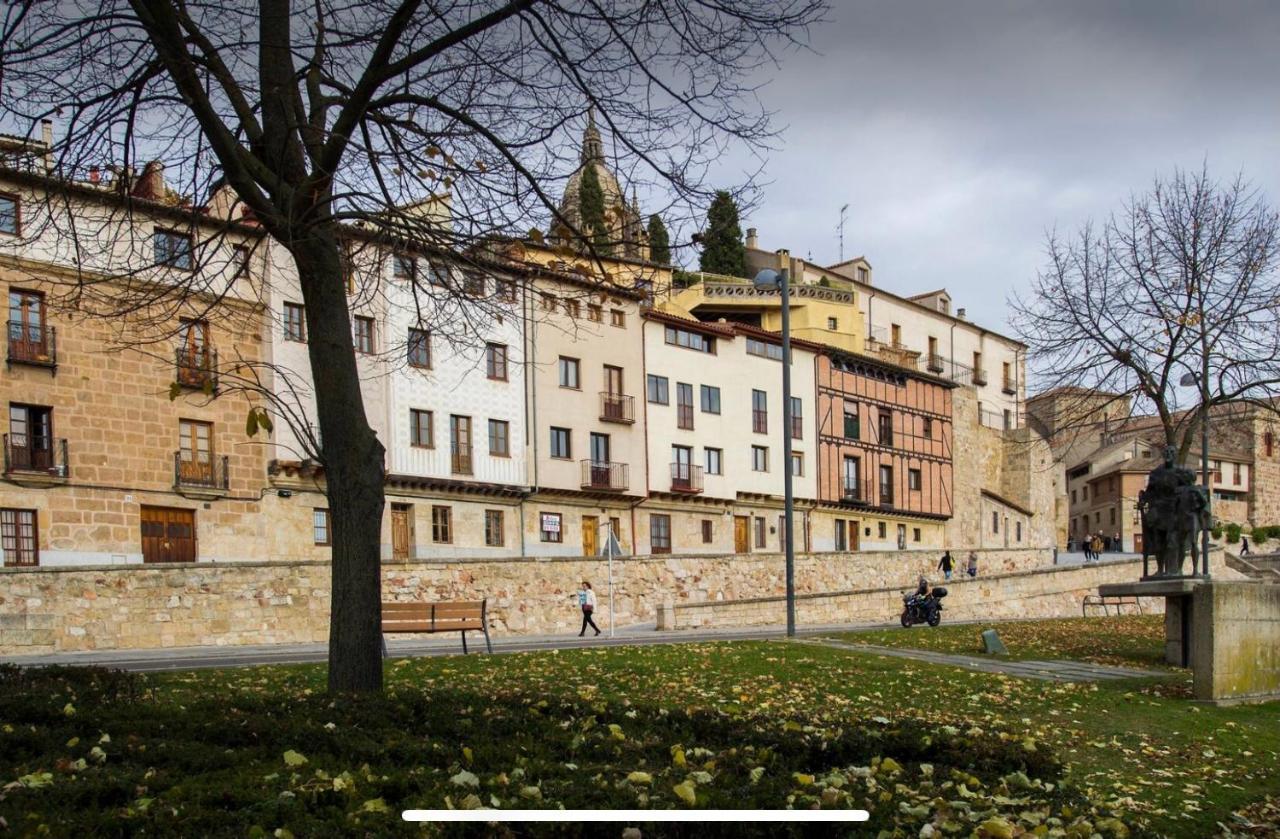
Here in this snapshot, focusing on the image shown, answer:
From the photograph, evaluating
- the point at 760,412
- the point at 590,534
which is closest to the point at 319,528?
the point at 590,534

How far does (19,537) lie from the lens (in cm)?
3281

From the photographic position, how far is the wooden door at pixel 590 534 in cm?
4794

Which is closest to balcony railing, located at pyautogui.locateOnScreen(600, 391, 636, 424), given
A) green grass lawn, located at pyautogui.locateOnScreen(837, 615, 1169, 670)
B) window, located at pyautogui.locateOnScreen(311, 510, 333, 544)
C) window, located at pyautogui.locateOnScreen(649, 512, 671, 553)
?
window, located at pyautogui.locateOnScreen(649, 512, 671, 553)

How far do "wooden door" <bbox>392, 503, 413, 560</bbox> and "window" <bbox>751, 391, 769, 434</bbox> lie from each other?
19469mm

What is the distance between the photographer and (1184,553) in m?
19.8

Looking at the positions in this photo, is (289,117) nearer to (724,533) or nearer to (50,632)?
(50,632)

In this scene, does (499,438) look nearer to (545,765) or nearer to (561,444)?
(561,444)

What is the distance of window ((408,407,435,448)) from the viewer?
42000mm

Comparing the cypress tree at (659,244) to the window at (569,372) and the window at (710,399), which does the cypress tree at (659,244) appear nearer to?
the window at (569,372)

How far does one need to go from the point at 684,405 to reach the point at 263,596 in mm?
26275

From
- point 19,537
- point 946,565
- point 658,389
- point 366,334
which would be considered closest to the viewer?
point 19,537

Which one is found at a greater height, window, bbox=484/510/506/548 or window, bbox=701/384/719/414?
window, bbox=701/384/719/414

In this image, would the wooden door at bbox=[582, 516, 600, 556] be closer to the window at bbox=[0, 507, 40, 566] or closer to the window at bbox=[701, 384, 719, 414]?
the window at bbox=[701, 384, 719, 414]

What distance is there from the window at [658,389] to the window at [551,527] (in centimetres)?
734
